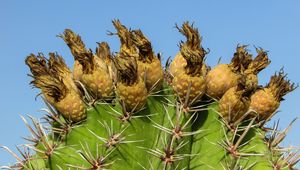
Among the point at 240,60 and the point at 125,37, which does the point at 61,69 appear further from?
the point at 240,60

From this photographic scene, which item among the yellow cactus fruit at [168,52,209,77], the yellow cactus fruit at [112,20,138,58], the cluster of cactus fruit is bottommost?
the cluster of cactus fruit

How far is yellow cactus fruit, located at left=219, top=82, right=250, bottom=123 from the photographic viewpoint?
17.1ft

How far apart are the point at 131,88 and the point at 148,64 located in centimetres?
38

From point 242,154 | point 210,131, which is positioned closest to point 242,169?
point 242,154

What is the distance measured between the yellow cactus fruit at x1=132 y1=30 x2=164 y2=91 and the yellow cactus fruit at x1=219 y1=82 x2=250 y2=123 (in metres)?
0.59

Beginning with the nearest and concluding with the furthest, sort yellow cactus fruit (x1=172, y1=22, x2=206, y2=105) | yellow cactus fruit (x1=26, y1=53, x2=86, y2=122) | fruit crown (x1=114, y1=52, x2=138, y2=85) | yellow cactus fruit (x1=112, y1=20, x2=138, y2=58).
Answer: fruit crown (x1=114, y1=52, x2=138, y2=85) → yellow cactus fruit (x1=26, y1=53, x2=86, y2=122) → yellow cactus fruit (x1=172, y1=22, x2=206, y2=105) → yellow cactus fruit (x1=112, y1=20, x2=138, y2=58)

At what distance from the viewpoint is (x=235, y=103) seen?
5.22 metres

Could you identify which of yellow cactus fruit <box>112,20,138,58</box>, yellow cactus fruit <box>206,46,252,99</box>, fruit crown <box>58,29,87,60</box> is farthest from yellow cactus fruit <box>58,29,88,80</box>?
yellow cactus fruit <box>206,46,252,99</box>

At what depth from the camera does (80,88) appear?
534 centimetres

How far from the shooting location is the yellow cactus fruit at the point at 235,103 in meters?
5.21

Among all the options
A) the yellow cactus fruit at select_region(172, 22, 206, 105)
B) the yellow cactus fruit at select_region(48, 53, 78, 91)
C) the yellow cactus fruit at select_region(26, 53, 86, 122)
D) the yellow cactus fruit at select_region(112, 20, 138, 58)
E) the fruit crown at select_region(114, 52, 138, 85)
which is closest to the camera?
the fruit crown at select_region(114, 52, 138, 85)

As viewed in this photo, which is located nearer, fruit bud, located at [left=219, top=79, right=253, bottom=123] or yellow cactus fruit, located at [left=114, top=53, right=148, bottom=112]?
yellow cactus fruit, located at [left=114, top=53, right=148, bottom=112]

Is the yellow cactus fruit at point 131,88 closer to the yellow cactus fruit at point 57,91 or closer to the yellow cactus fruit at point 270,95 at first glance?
the yellow cactus fruit at point 57,91

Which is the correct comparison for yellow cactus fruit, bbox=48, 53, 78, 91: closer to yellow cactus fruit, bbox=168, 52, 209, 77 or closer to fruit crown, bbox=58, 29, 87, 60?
fruit crown, bbox=58, 29, 87, 60
